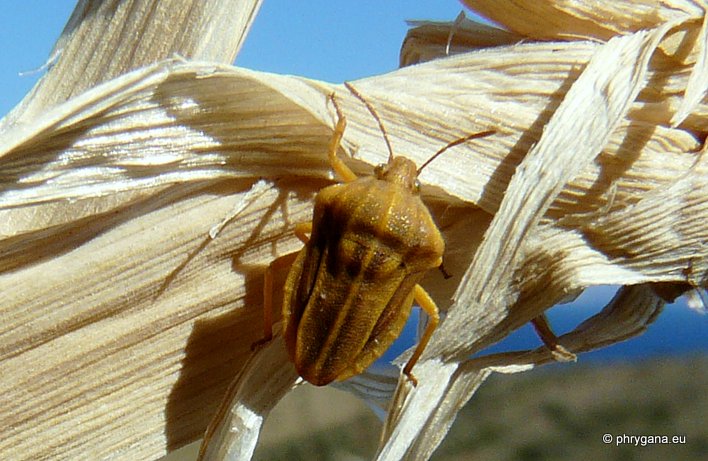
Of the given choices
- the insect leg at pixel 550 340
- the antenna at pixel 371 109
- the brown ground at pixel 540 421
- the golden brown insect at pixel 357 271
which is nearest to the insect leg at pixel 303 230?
the golden brown insect at pixel 357 271

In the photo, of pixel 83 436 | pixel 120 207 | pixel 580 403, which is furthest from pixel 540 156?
pixel 580 403

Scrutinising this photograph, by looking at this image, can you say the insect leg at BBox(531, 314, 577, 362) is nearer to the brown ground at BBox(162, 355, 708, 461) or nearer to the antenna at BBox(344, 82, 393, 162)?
the antenna at BBox(344, 82, 393, 162)

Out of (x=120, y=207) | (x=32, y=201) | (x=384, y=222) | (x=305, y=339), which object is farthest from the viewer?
(x=384, y=222)

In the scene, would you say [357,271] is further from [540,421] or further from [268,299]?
[540,421]

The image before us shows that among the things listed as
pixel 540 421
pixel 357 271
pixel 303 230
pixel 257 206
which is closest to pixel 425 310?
pixel 357 271

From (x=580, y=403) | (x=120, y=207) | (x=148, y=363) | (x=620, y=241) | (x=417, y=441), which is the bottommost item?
(x=580, y=403)

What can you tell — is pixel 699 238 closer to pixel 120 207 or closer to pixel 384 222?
pixel 384 222

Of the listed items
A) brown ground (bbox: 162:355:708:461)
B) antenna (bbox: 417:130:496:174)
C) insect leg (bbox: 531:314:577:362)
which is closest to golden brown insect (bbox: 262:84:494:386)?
antenna (bbox: 417:130:496:174)

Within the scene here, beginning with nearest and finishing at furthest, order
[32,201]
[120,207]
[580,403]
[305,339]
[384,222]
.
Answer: [32,201]
[120,207]
[305,339]
[384,222]
[580,403]

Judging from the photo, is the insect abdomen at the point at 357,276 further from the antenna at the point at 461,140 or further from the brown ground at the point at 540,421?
the brown ground at the point at 540,421
